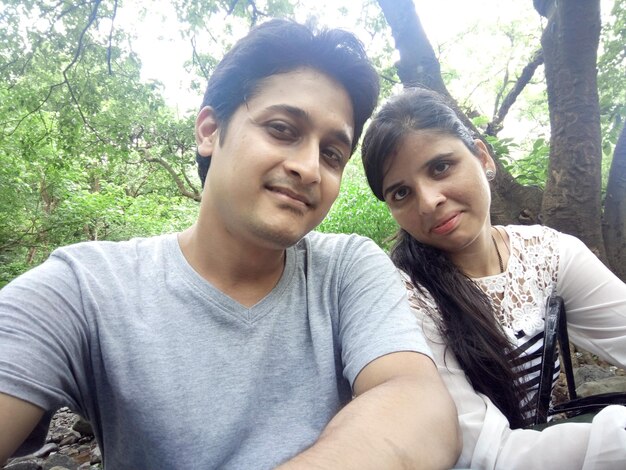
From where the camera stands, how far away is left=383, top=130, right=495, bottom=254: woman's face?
5.44 feet

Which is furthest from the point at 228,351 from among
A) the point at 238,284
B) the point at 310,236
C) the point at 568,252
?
the point at 568,252

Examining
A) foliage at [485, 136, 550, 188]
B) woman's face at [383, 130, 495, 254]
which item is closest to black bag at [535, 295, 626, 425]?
woman's face at [383, 130, 495, 254]

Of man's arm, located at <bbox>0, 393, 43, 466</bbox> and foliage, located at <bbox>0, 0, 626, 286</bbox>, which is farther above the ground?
foliage, located at <bbox>0, 0, 626, 286</bbox>

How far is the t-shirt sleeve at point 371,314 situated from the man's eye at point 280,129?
0.47 meters

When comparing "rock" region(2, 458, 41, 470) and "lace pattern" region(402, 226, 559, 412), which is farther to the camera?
"rock" region(2, 458, 41, 470)

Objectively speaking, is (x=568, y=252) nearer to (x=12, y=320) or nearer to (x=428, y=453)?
(x=428, y=453)

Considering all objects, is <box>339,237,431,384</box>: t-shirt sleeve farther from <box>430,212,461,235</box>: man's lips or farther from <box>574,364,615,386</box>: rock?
<box>574,364,615,386</box>: rock

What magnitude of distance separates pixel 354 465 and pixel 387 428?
0.13 m

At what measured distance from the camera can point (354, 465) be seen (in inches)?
34.9

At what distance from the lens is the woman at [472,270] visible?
153cm

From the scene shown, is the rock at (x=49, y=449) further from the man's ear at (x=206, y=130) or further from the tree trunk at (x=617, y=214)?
the tree trunk at (x=617, y=214)

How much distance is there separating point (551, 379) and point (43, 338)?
5.46 feet

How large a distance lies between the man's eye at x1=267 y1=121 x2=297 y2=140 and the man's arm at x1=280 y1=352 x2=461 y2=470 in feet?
2.38

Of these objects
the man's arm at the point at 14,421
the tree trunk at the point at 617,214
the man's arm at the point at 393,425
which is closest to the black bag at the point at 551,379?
the man's arm at the point at 393,425
